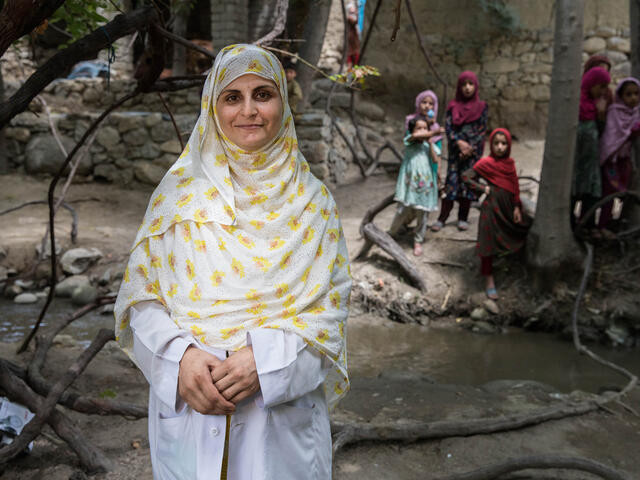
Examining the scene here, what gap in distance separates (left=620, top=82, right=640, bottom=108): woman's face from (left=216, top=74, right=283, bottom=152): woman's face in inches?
187

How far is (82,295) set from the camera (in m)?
5.78

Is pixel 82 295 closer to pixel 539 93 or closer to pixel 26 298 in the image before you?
pixel 26 298

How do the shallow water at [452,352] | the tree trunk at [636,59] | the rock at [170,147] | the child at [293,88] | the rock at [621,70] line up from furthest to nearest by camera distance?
the rock at [621,70], the rock at [170,147], the child at [293,88], the tree trunk at [636,59], the shallow water at [452,352]

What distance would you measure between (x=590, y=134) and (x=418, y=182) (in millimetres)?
1780

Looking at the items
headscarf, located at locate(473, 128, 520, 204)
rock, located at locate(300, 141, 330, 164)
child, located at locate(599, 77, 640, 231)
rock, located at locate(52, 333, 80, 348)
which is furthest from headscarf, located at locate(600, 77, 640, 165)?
rock, located at locate(52, 333, 80, 348)

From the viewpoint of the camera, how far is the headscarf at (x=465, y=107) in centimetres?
618

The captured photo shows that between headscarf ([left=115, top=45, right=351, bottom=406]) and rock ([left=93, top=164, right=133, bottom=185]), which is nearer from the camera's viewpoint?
headscarf ([left=115, top=45, right=351, bottom=406])

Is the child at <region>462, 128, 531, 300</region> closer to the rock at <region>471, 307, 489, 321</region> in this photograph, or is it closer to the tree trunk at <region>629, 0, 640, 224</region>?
the rock at <region>471, 307, 489, 321</region>

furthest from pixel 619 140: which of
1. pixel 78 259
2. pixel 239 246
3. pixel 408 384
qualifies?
pixel 78 259

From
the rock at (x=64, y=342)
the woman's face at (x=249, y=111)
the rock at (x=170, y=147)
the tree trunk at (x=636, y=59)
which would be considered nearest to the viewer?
the woman's face at (x=249, y=111)

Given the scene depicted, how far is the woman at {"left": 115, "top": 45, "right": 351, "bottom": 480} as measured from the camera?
1367 mm

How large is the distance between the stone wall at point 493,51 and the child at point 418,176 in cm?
517

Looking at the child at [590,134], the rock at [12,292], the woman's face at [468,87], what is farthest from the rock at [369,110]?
the rock at [12,292]

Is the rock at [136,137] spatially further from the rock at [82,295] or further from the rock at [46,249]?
the rock at [82,295]
